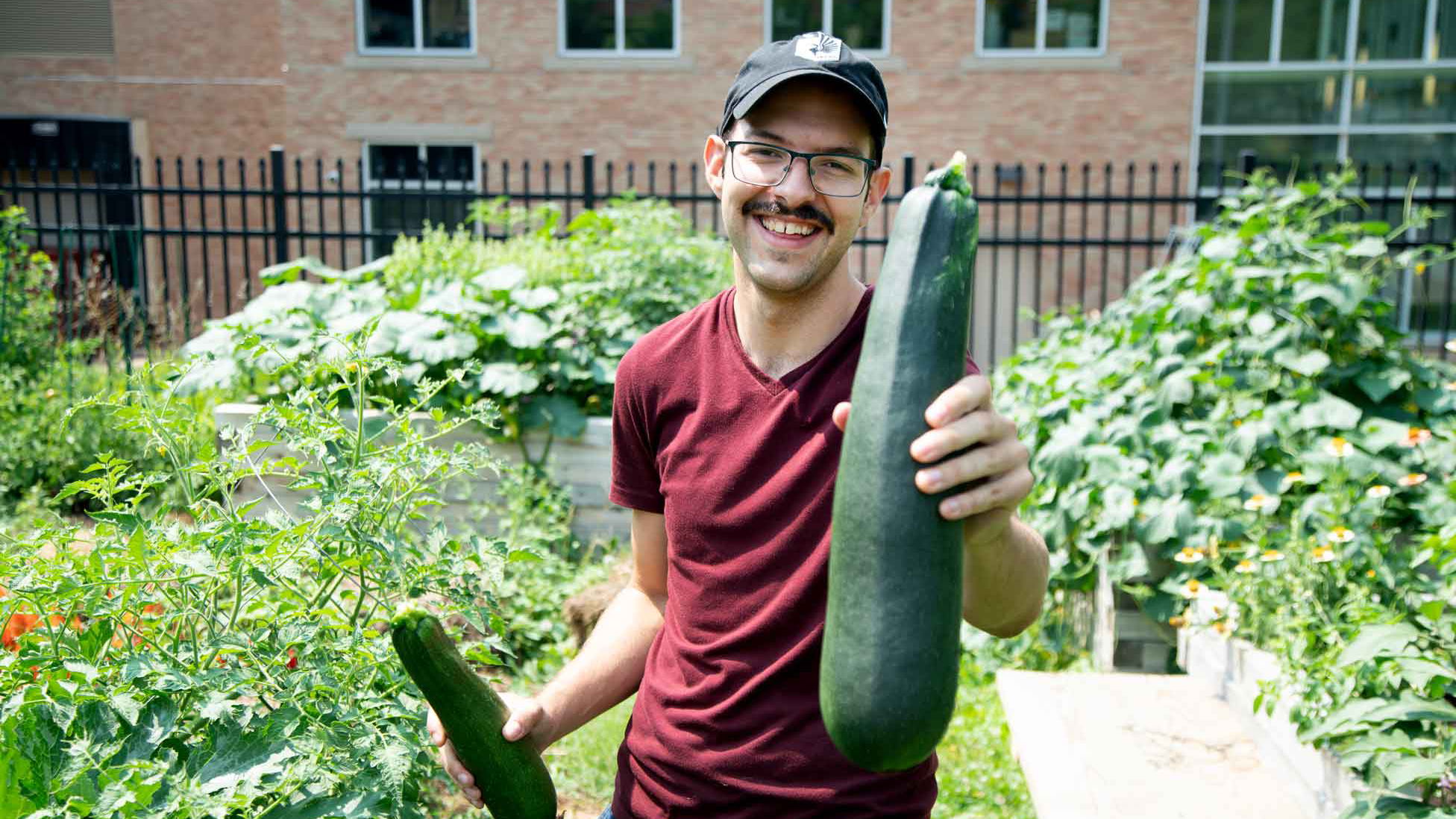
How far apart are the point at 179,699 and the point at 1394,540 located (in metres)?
3.97

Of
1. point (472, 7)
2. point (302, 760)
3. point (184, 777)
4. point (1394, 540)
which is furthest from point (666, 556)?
point (472, 7)

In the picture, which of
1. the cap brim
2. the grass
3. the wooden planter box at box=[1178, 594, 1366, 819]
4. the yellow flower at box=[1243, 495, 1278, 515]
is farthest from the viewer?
the yellow flower at box=[1243, 495, 1278, 515]

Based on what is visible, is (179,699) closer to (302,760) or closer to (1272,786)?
(302,760)

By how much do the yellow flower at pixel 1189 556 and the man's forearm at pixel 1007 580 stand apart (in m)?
2.43

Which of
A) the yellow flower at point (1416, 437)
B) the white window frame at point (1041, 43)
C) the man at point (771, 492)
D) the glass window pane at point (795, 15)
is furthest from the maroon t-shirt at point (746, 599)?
the glass window pane at point (795, 15)

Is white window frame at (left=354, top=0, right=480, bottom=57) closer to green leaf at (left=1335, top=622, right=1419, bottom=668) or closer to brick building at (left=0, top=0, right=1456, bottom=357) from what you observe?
brick building at (left=0, top=0, right=1456, bottom=357)

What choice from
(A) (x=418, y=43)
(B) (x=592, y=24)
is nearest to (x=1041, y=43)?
(B) (x=592, y=24)

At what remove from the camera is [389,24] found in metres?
16.4

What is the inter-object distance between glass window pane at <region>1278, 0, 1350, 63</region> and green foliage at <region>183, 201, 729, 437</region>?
39.6ft

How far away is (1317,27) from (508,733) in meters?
16.4

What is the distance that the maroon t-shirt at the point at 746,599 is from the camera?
5.53 feet

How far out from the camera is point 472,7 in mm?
15883

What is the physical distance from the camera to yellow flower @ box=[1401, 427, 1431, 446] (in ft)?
12.9

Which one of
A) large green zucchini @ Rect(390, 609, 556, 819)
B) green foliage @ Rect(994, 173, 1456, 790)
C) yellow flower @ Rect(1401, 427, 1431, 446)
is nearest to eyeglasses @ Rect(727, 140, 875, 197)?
large green zucchini @ Rect(390, 609, 556, 819)
